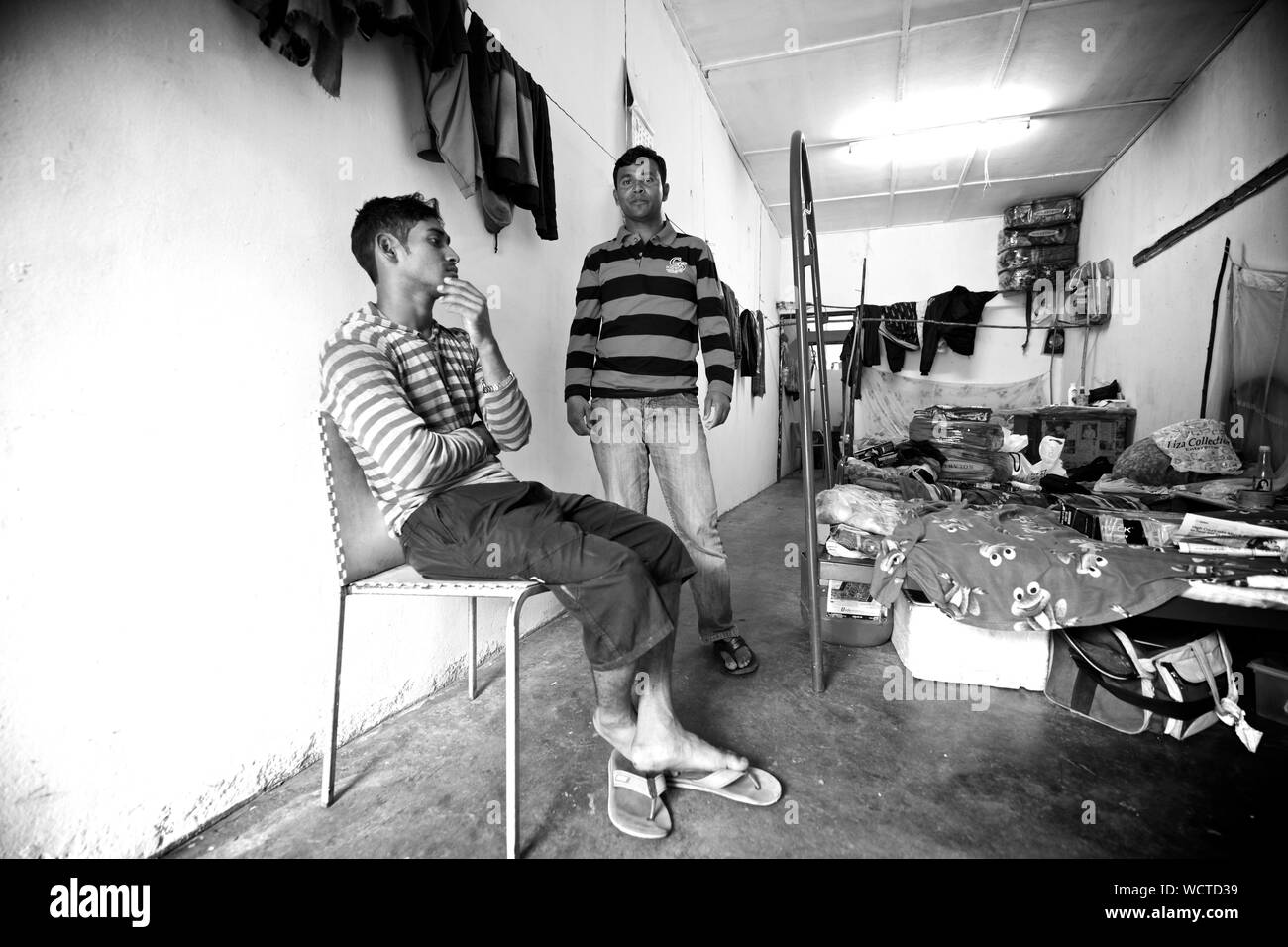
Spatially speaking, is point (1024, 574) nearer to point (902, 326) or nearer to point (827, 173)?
point (827, 173)

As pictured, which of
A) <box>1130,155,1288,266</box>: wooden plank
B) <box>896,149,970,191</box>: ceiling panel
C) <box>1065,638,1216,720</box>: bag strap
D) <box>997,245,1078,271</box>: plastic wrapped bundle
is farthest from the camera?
<box>997,245,1078,271</box>: plastic wrapped bundle

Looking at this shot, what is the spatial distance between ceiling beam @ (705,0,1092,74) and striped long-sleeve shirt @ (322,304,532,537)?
3.45m

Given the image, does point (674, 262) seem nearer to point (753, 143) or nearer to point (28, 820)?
point (28, 820)

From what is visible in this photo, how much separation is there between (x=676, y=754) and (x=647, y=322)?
1246mm

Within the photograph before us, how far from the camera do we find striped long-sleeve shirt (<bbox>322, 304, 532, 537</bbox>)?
1.03 m

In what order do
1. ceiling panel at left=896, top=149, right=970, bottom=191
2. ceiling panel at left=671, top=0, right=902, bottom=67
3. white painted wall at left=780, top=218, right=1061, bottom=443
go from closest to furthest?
1. ceiling panel at left=671, top=0, right=902, bottom=67
2. ceiling panel at left=896, top=149, right=970, bottom=191
3. white painted wall at left=780, top=218, right=1061, bottom=443

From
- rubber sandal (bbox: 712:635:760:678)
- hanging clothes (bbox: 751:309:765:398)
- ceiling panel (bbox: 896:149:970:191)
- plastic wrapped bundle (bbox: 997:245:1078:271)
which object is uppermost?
ceiling panel (bbox: 896:149:970:191)

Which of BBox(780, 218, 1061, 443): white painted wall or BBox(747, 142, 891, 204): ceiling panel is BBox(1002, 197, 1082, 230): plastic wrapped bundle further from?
BBox(747, 142, 891, 204): ceiling panel

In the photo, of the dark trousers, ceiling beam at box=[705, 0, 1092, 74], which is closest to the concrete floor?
the dark trousers

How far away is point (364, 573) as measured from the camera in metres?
1.17

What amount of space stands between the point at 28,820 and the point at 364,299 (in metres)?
1.11

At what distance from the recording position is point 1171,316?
4.48 meters

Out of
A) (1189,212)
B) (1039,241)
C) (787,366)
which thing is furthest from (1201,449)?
(787,366)

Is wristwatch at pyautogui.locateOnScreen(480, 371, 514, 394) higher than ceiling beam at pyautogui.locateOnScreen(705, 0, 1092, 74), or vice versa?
ceiling beam at pyautogui.locateOnScreen(705, 0, 1092, 74)
